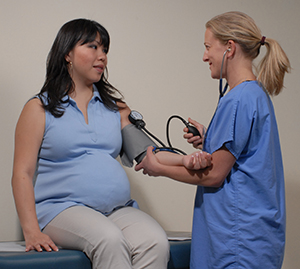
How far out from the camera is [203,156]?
1.25 metres

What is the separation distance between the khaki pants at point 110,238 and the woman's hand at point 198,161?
0.92ft

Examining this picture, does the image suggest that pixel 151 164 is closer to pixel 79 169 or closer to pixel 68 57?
pixel 79 169

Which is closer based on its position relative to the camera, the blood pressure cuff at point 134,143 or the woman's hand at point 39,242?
the woman's hand at point 39,242

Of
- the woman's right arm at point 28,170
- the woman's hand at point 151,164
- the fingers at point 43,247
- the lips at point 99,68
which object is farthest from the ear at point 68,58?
the fingers at point 43,247

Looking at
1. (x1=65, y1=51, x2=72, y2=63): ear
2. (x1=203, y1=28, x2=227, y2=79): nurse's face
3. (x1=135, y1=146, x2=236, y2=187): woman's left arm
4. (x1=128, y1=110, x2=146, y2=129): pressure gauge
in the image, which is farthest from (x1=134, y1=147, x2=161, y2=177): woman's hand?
(x1=65, y1=51, x2=72, y2=63): ear

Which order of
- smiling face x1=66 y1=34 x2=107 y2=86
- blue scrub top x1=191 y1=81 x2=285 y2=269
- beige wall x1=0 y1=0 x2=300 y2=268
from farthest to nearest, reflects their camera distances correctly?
beige wall x1=0 y1=0 x2=300 y2=268 < smiling face x1=66 y1=34 x2=107 y2=86 < blue scrub top x1=191 y1=81 x2=285 y2=269

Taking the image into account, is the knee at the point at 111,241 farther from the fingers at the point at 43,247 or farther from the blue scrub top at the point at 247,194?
the blue scrub top at the point at 247,194

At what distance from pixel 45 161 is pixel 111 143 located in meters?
0.28

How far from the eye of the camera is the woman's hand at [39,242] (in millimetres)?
1288

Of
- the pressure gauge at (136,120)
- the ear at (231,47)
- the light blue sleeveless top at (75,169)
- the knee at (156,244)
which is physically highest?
the ear at (231,47)

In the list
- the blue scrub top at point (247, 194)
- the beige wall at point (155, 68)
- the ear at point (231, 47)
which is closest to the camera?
the blue scrub top at point (247, 194)

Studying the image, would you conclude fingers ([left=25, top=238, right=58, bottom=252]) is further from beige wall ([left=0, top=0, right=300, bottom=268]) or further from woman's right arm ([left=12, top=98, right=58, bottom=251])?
beige wall ([left=0, top=0, right=300, bottom=268])

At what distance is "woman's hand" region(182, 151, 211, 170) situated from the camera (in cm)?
125

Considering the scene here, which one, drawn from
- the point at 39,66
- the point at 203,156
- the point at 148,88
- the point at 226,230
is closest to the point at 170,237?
the point at 226,230
